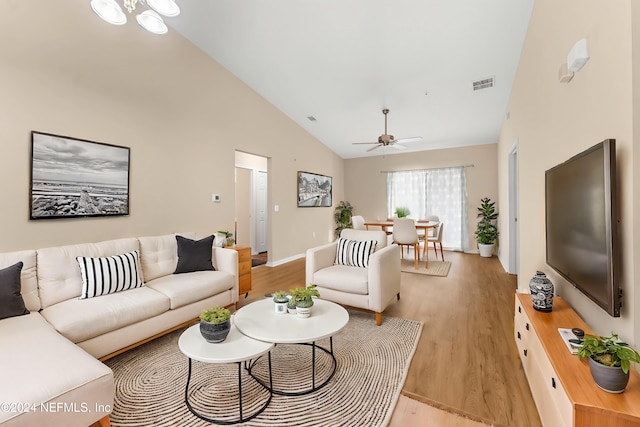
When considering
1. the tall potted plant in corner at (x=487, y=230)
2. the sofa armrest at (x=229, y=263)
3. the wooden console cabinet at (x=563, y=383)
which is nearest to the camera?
the wooden console cabinet at (x=563, y=383)

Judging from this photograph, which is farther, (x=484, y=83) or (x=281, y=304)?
(x=484, y=83)

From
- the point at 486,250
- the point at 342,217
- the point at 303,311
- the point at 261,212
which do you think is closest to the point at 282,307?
the point at 303,311

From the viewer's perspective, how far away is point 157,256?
9.29 ft

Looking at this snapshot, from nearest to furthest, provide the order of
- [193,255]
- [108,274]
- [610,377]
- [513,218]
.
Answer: [610,377]
[108,274]
[193,255]
[513,218]

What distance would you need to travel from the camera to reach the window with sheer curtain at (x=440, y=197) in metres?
6.43

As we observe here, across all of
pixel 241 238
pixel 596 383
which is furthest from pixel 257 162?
pixel 596 383

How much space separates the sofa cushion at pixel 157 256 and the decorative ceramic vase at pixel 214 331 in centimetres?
147

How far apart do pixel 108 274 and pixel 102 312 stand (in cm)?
43

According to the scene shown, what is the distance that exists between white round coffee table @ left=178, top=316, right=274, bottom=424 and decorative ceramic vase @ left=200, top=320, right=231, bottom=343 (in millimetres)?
31

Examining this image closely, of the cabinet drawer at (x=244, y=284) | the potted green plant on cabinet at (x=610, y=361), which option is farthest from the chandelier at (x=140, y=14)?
the potted green plant on cabinet at (x=610, y=361)

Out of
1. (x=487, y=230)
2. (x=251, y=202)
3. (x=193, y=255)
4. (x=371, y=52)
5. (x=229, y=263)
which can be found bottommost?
(x=229, y=263)

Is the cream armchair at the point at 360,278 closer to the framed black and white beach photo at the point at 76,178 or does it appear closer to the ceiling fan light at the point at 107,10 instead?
the framed black and white beach photo at the point at 76,178

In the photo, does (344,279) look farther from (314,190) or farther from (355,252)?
(314,190)

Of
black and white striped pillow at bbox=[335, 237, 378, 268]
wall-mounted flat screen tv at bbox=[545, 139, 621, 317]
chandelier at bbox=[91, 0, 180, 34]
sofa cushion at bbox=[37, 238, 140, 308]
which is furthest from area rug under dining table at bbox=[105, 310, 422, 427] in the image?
chandelier at bbox=[91, 0, 180, 34]
